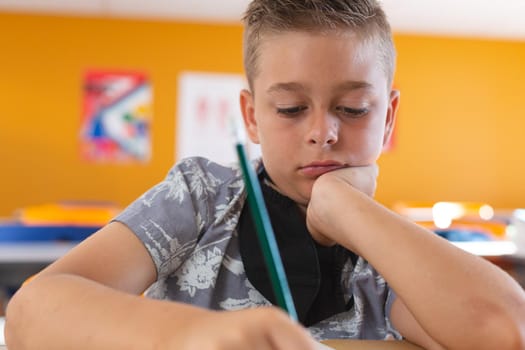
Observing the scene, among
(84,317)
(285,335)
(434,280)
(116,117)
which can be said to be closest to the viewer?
(285,335)

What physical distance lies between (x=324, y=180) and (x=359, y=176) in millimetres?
60

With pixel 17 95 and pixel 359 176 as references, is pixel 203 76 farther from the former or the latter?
pixel 359 176

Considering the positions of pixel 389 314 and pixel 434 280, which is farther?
pixel 389 314

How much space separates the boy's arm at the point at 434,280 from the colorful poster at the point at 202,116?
17.0 feet

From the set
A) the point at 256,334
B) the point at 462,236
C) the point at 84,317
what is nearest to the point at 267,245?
the point at 256,334

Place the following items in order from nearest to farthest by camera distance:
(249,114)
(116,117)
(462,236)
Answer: (249,114), (462,236), (116,117)

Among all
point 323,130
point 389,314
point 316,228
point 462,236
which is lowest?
point 462,236

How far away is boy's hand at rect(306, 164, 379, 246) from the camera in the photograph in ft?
2.34

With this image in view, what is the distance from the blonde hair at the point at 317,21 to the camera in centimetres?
79

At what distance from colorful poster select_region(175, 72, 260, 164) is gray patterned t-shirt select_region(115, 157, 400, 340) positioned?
505 cm

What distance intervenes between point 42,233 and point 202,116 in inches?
134

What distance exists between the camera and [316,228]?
29.9 inches

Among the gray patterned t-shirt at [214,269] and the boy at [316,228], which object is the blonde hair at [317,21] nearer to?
the boy at [316,228]

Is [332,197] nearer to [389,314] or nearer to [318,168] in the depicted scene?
[318,168]
